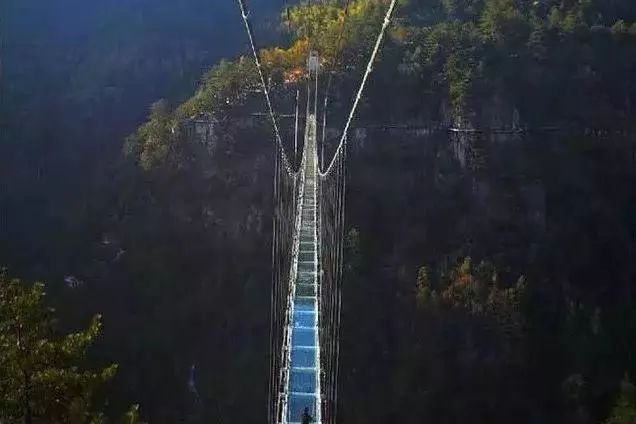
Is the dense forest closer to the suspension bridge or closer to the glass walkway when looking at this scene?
the suspension bridge

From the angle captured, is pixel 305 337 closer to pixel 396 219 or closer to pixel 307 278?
pixel 307 278

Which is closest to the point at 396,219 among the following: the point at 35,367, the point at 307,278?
the point at 307,278

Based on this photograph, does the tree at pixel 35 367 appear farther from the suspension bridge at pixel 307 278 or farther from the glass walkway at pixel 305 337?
the glass walkway at pixel 305 337

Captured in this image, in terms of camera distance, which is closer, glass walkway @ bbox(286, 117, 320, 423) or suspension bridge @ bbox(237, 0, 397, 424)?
suspension bridge @ bbox(237, 0, 397, 424)

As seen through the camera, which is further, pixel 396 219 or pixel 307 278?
pixel 396 219

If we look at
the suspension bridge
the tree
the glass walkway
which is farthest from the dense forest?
the tree

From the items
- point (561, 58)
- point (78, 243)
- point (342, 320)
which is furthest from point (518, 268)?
point (78, 243)
